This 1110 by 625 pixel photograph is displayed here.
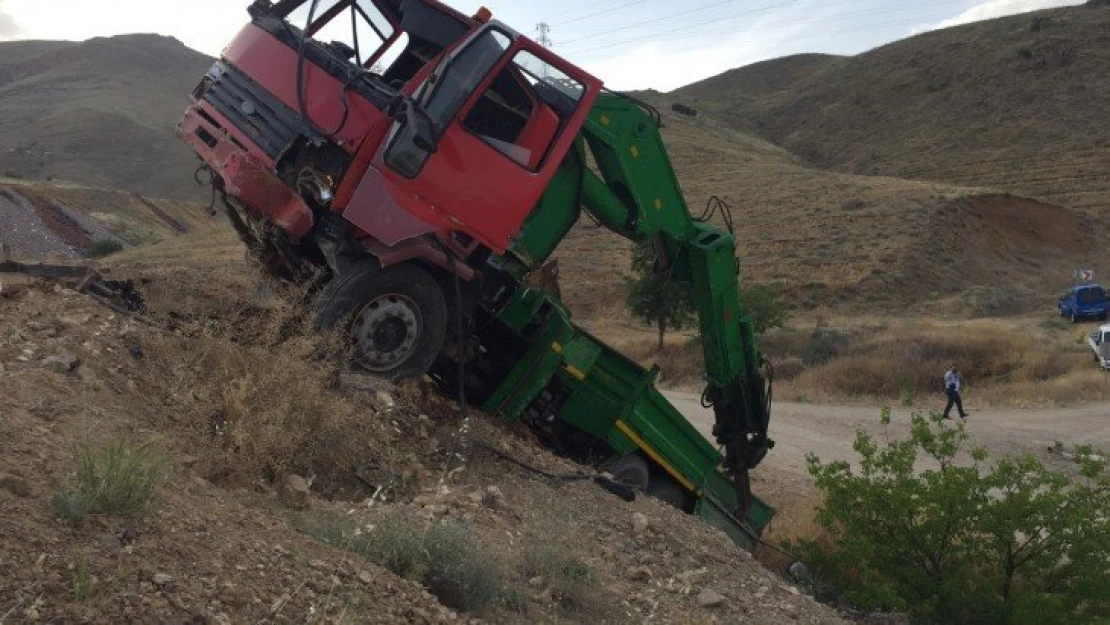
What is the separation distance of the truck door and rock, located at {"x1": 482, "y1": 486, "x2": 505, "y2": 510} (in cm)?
202

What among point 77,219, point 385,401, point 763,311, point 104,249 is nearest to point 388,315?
point 385,401

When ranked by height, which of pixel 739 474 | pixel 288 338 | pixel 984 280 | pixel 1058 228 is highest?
pixel 1058 228

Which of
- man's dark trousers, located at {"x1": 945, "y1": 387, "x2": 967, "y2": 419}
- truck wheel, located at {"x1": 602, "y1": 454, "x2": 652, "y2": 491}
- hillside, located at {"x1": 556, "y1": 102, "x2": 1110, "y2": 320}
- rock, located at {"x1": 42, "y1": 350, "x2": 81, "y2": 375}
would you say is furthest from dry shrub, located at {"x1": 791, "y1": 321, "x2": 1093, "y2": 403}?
rock, located at {"x1": 42, "y1": 350, "x2": 81, "y2": 375}

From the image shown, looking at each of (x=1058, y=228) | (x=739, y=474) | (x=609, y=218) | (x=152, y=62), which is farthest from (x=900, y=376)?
(x=152, y=62)

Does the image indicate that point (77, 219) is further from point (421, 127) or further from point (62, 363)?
point (62, 363)

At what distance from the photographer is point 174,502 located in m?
4.03

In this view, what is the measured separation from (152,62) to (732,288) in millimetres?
178957

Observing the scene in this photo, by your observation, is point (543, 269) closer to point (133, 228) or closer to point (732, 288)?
point (732, 288)

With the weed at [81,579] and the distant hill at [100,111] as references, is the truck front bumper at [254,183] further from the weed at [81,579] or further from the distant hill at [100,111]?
the distant hill at [100,111]

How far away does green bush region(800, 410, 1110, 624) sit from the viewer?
8.82 meters

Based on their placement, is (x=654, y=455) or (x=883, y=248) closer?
(x=654, y=455)

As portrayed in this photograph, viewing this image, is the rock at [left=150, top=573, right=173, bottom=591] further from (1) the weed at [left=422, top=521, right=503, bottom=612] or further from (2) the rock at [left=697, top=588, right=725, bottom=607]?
(2) the rock at [left=697, top=588, right=725, bottom=607]

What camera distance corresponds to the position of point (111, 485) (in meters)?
3.66

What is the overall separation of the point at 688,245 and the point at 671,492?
228 cm
